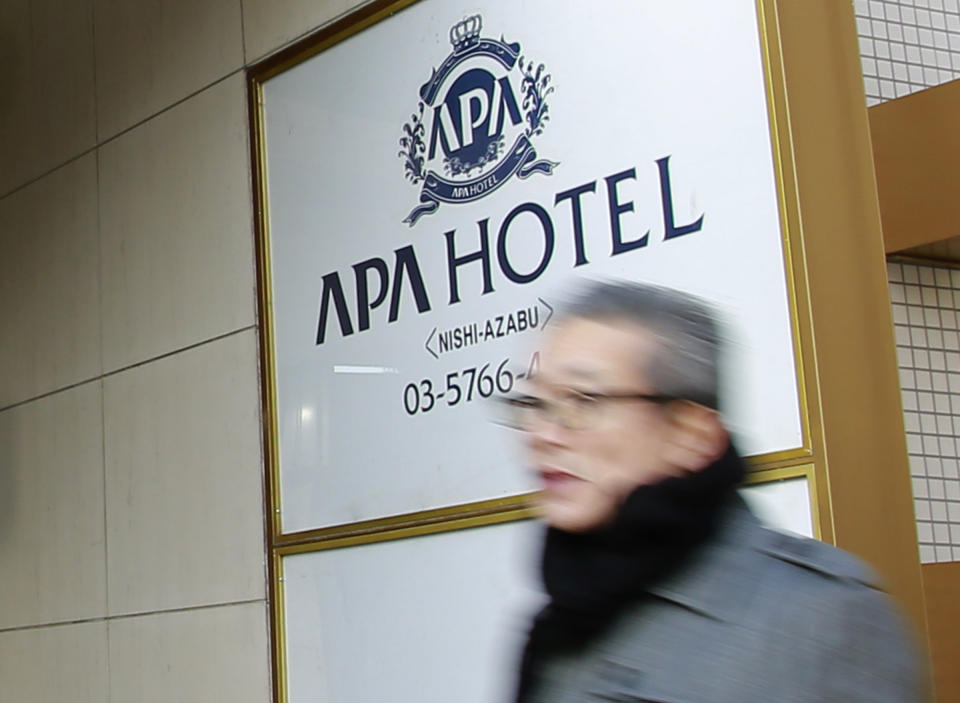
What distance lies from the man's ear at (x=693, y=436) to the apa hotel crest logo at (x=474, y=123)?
1.70 meters

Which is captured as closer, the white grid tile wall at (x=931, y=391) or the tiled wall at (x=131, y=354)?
the white grid tile wall at (x=931, y=391)

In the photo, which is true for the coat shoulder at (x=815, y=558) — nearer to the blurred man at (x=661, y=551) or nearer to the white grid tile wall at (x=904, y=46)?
the blurred man at (x=661, y=551)

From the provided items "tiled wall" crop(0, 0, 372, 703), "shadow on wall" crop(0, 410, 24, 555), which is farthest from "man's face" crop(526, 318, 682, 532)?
"shadow on wall" crop(0, 410, 24, 555)

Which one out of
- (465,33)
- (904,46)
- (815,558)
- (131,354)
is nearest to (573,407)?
(815,558)

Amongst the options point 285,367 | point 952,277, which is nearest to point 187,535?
point 285,367

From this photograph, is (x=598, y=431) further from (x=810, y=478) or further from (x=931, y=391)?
(x=931, y=391)

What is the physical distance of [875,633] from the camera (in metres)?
0.76

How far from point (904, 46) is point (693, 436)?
218cm

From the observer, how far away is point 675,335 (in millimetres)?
783

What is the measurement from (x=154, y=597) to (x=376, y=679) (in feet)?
2.92

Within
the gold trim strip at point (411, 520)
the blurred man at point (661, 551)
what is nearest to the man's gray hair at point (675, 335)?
the blurred man at point (661, 551)

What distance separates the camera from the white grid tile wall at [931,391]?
2457 millimetres

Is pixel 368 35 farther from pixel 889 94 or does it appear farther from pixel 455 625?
pixel 455 625

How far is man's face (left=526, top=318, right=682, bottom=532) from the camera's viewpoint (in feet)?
2.57
